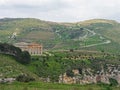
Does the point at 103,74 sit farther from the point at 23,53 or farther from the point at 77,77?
the point at 23,53

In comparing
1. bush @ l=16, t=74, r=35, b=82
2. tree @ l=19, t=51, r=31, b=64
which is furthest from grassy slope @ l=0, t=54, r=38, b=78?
tree @ l=19, t=51, r=31, b=64

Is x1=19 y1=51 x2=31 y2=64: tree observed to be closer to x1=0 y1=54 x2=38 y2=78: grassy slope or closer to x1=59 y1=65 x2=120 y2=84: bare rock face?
x1=0 y1=54 x2=38 y2=78: grassy slope

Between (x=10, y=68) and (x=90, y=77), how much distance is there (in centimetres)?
4479

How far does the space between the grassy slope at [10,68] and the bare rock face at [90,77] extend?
20.8 metres

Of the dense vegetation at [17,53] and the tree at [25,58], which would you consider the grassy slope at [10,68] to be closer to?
the dense vegetation at [17,53]

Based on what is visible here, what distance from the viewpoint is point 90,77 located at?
19025 centimetres

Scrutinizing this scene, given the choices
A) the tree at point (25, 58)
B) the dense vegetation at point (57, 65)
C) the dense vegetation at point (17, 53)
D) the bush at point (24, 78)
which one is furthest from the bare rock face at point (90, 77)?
the bush at point (24, 78)

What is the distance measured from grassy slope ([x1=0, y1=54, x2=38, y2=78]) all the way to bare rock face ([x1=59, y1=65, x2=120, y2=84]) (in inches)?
820

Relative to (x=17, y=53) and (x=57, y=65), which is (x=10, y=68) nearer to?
(x=17, y=53)

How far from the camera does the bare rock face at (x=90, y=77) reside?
184000 mm

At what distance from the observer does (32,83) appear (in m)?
147

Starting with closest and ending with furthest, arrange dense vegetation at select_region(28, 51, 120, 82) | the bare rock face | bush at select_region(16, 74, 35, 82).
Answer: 1. bush at select_region(16, 74, 35, 82)
2. dense vegetation at select_region(28, 51, 120, 82)
3. the bare rock face

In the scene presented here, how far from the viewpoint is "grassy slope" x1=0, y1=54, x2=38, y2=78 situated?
158 meters

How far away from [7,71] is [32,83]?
17068 mm
